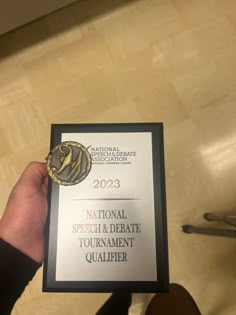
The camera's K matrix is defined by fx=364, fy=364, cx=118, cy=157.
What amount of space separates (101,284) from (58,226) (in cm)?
16

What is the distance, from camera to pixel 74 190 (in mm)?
810

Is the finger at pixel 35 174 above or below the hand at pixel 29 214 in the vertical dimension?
above

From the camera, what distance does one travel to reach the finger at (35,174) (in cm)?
83

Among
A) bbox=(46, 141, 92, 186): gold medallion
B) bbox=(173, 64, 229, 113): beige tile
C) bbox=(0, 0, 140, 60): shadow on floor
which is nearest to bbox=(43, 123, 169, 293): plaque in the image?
bbox=(46, 141, 92, 186): gold medallion

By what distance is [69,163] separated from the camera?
2.61 ft

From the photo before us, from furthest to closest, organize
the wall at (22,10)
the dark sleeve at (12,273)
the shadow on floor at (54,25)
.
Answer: the shadow on floor at (54,25), the wall at (22,10), the dark sleeve at (12,273)

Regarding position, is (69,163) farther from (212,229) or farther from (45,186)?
(212,229)

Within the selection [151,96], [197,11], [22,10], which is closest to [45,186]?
[151,96]

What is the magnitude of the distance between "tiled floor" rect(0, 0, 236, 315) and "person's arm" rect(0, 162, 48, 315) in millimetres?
59

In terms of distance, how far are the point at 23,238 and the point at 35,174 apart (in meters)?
0.15

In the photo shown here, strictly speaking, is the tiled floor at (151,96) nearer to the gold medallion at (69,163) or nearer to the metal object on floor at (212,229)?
the metal object on floor at (212,229)

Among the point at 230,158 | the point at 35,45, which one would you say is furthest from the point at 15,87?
→ the point at 230,158

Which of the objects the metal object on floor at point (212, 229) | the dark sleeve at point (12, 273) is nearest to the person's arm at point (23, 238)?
the dark sleeve at point (12, 273)

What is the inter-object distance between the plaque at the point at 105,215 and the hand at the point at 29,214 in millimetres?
24
